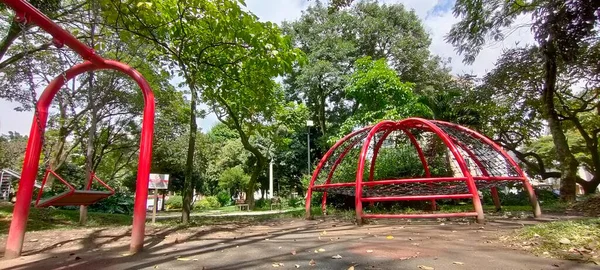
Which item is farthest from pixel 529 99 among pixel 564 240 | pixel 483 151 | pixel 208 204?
pixel 208 204

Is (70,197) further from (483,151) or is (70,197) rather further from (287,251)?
(483,151)

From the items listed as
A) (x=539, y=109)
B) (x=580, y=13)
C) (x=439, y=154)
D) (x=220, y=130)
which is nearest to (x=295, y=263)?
(x=580, y=13)

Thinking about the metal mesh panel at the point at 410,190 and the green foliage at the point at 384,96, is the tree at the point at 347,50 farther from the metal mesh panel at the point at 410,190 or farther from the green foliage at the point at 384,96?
the metal mesh panel at the point at 410,190

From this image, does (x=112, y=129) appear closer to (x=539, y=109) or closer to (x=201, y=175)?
(x=201, y=175)

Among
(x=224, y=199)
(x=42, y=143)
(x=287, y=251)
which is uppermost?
(x=42, y=143)

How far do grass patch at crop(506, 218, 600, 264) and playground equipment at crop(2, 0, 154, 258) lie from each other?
4.62 m

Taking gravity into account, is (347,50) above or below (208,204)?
above

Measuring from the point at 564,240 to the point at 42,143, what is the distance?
21.7 feet

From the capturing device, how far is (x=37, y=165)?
460cm

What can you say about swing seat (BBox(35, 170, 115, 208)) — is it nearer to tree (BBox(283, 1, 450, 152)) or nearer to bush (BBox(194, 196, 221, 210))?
tree (BBox(283, 1, 450, 152))

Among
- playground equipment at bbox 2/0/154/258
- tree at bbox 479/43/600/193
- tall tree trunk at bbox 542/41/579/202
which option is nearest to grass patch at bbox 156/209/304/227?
playground equipment at bbox 2/0/154/258

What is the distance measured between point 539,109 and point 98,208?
21027mm

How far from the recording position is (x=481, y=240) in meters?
4.46

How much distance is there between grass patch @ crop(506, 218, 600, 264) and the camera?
3.35 meters
